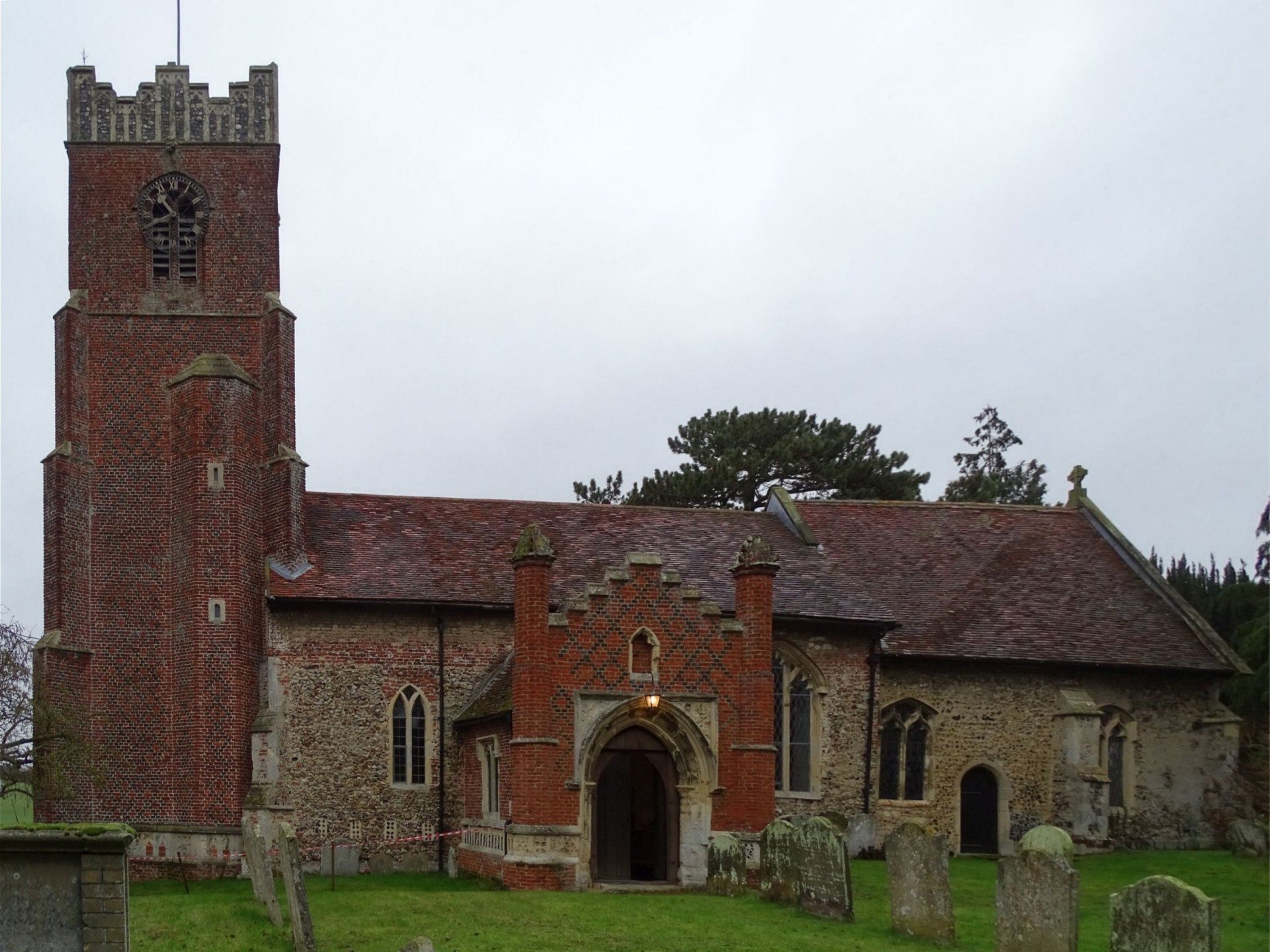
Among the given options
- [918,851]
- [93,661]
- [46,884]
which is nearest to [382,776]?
[93,661]

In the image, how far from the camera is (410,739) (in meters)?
29.4

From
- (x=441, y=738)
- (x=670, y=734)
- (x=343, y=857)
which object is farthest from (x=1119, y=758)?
(x=343, y=857)

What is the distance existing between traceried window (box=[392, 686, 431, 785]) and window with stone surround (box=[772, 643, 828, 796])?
6.76 m

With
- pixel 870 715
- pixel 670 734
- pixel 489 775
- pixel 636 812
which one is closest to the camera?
pixel 670 734

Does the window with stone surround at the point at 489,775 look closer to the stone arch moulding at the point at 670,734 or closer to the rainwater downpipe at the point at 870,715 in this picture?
the stone arch moulding at the point at 670,734

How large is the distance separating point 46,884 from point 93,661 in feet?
55.1

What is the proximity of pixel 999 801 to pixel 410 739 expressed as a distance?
1181 cm

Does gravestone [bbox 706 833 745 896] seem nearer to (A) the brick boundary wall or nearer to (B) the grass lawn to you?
(B) the grass lawn

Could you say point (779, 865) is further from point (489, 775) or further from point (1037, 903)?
point (489, 775)

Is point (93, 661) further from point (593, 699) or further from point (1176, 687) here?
point (1176, 687)

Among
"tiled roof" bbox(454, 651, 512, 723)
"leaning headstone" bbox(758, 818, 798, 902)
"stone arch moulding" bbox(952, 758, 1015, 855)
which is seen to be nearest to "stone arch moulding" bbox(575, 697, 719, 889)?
"tiled roof" bbox(454, 651, 512, 723)

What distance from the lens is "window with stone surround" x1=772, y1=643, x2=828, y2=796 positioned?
99.9ft

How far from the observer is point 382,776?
29.0 m

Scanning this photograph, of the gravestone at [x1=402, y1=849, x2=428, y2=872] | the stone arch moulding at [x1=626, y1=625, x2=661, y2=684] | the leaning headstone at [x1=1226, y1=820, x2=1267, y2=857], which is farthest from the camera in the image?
the leaning headstone at [x1=1226, y1=820, x2=1267, y2=857]
